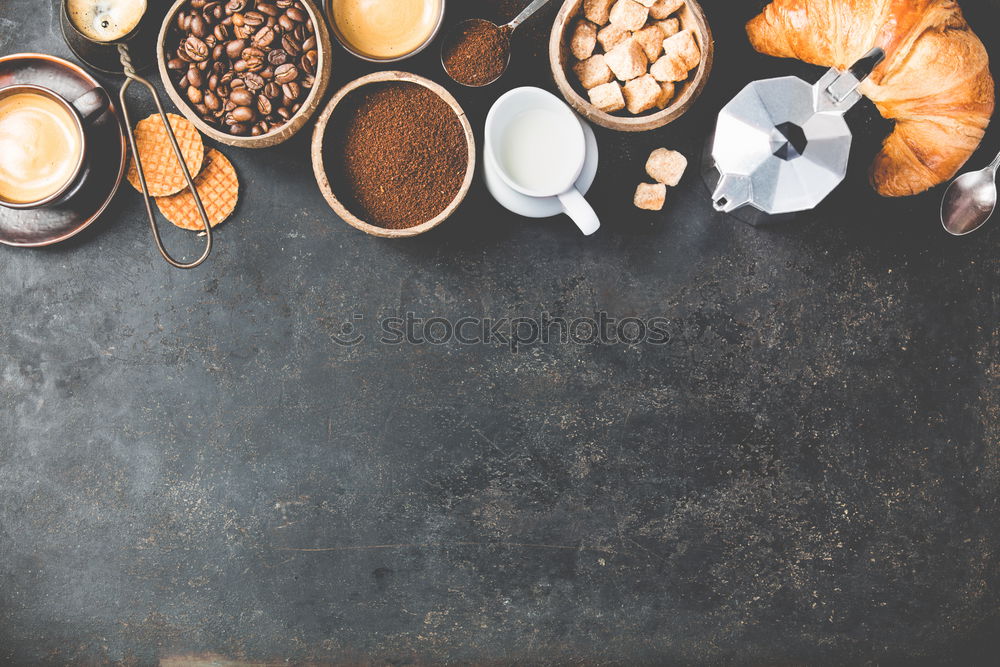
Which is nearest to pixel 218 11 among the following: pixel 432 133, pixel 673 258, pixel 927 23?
pixel 432 133

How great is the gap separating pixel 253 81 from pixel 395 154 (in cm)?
34

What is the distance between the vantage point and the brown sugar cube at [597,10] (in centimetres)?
142

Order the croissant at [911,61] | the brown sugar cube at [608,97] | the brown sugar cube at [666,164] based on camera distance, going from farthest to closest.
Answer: the brown sugar cube at [666,164], the brown sugar cube at [608,97], the croissant at [911,61]

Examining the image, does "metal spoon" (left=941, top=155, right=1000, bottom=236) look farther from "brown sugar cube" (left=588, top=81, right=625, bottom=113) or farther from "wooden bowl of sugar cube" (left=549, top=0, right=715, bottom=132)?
"brown sugar cube" (left=588, top=81, right=625, bottom=113)

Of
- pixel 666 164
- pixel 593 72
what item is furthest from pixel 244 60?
pixel 666 164

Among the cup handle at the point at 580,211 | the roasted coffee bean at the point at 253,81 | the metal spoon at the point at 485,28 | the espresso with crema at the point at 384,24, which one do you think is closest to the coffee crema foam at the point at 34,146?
the roasted coffee bean at the point at 253,81

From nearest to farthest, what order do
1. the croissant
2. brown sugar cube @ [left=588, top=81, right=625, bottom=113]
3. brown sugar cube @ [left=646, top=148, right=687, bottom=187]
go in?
the croissant
brown sugar cube @ [left=588, top=81, right=625, bottom=113]
brown sugar cube @ [left=646, top=148, right=687, bottom=187]

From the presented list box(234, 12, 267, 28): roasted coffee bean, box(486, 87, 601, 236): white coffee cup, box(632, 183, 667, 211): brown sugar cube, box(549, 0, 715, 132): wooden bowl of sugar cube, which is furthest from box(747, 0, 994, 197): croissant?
box(234, 12, 267, 28): roasted coffee bean

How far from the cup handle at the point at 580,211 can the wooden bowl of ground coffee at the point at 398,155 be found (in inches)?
8.7

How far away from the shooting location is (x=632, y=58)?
54.7 inches

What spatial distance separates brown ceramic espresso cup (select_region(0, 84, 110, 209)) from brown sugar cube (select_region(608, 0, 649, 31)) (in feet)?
4.10

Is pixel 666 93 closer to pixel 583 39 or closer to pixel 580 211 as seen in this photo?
pixel 583 39

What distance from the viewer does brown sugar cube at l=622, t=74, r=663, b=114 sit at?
55.4 inches

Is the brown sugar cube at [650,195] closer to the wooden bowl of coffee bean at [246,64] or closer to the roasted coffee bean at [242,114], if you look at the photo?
the wooden bowl of coffee bean at [246,64]
